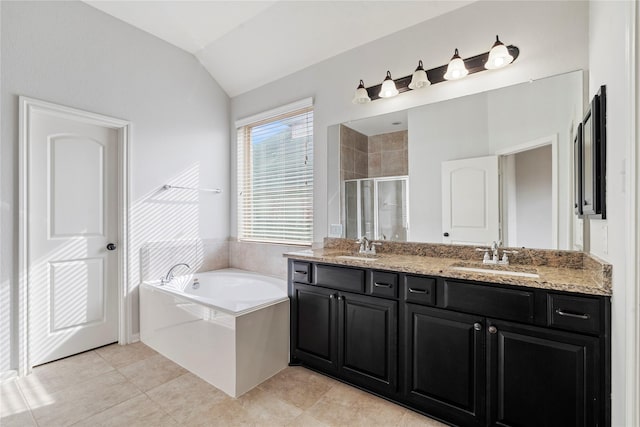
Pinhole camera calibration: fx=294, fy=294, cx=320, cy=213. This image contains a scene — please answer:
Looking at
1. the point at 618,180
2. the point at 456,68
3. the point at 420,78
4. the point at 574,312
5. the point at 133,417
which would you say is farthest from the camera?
the point at 420,78

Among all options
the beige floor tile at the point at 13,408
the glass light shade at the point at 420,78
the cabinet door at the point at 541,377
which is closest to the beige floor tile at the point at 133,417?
the beige floor tile at the point at 13,408

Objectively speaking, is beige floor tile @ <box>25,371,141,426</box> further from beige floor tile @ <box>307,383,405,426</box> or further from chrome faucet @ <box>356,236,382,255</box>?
chrome faucet @ <box>356,236,382,255</box>

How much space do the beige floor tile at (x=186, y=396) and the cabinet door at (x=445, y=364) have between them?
4.09ft

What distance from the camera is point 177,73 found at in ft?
10.5

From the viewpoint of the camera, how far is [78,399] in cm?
193

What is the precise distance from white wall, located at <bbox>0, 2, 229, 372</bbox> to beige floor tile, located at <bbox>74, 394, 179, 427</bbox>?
1084mm

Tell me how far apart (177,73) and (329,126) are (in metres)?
1.82

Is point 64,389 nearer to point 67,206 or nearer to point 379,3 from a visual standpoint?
point 67,206

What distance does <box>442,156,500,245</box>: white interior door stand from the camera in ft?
6.51

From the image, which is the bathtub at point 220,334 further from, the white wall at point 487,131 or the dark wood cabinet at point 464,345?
the white wall at point 487,131

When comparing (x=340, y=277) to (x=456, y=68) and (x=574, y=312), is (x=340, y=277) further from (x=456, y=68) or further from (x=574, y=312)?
(x=456, y=68)

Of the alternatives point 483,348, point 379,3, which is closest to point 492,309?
point 483,348

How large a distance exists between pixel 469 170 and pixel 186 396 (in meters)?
2.48

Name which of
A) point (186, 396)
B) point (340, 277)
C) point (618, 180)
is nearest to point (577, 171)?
point (618, 180)
